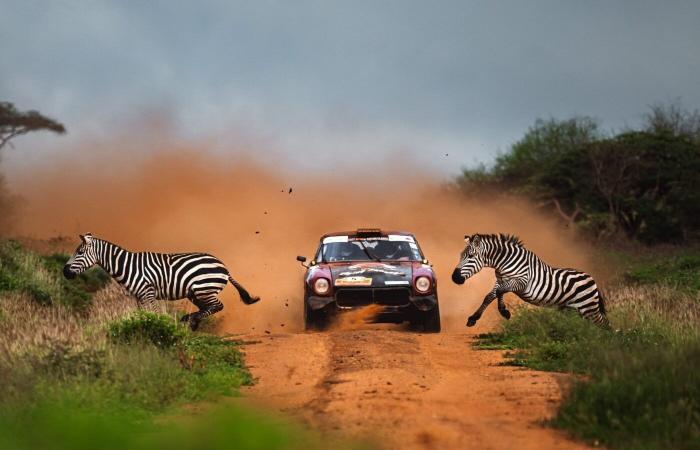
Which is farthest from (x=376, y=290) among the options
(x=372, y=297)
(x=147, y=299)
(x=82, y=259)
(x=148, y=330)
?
(x=82, y=259)

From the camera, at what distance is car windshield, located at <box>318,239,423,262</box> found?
1911 cm

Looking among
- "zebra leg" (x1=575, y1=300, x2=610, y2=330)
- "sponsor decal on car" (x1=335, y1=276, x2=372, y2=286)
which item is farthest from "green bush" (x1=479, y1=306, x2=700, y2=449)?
"sponsor decal on car" (x1=335, y1=276, x2=372, y2=286)

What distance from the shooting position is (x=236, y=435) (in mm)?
6078

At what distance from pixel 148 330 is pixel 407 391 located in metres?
3.78

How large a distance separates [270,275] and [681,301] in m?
12.3

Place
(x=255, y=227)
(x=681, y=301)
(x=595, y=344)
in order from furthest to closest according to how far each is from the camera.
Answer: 1. (x=255, y=227)
2. (x=681, y=301)
3. (x=595, y=344)

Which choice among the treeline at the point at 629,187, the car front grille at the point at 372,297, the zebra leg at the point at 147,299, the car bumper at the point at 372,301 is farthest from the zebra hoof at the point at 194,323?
the treeline at the point at 629,187

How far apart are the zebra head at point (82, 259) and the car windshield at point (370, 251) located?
12.7 feet

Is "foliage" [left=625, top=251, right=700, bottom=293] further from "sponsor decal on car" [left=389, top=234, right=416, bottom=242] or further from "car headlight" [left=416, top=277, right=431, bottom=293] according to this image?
"car headlight" [left=416, top=277, right=431, bottom=293]

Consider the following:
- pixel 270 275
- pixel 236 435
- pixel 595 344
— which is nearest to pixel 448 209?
pixel 270 275

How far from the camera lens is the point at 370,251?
19.3 m

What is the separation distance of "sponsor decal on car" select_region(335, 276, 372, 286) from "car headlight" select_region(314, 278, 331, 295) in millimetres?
157

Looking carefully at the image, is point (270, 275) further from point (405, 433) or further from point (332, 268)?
point (405, 433)

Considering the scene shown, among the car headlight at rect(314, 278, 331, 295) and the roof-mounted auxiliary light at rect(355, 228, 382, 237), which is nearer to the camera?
the car headlight at rect(314, 278, 331, 295)
